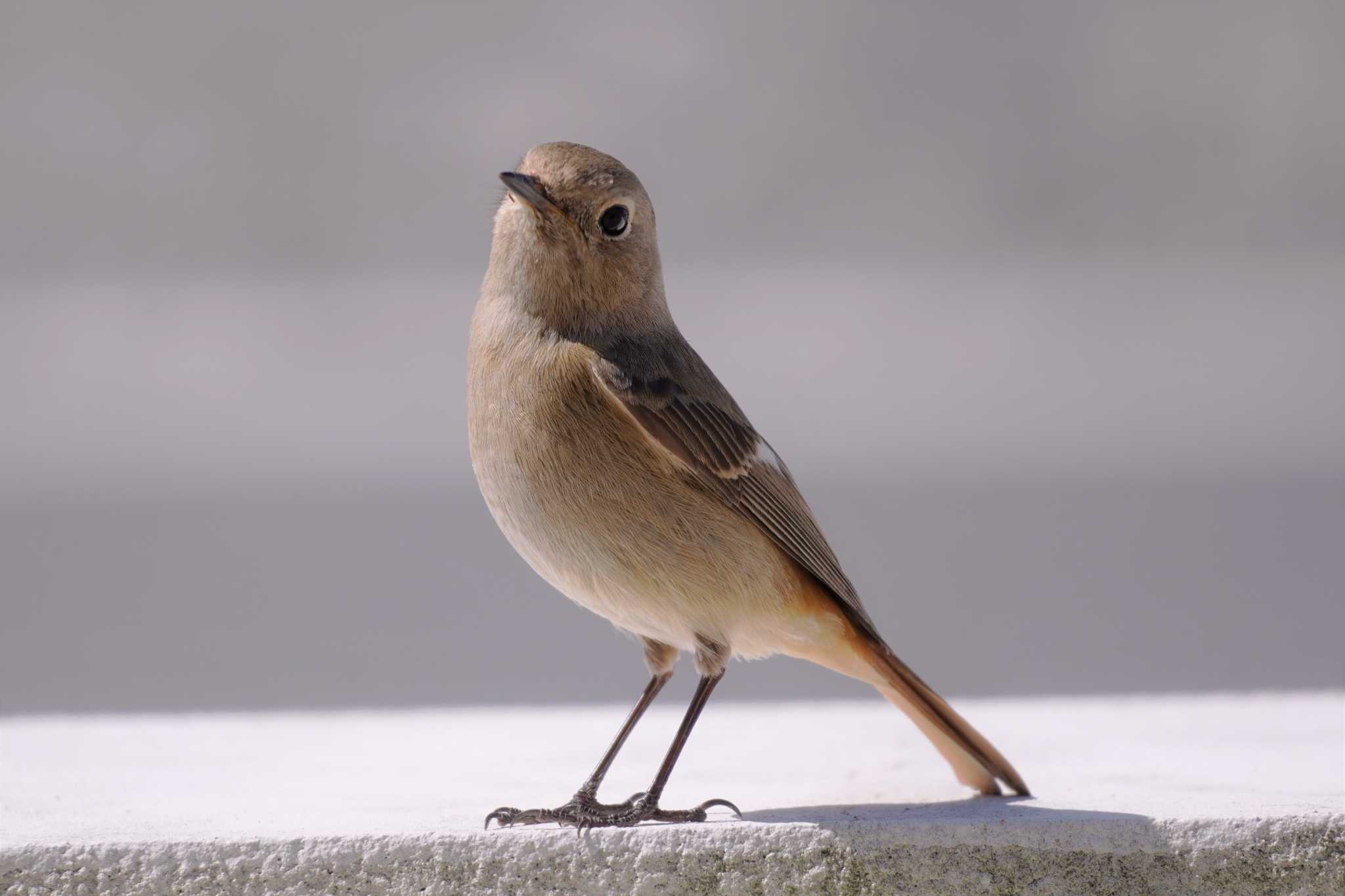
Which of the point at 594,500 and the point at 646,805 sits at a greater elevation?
the point at 594,500

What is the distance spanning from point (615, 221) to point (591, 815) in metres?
1.08

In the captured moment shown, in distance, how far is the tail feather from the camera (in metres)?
2.94

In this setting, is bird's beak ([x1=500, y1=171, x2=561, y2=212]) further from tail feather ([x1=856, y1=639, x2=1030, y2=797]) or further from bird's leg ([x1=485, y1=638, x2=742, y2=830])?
tail feather ([x1=856, y1=639, x2=1030, y2=797])

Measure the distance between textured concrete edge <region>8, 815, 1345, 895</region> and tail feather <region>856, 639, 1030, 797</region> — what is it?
1.47ft

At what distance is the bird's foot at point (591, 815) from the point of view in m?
2.55

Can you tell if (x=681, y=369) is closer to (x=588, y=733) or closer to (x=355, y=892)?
(x=355, y=892)

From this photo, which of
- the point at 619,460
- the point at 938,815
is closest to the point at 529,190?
the point at 619,460

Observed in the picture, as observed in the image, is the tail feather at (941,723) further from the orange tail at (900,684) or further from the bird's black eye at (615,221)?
the bird's black eye at (615,221)

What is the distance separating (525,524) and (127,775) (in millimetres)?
1230

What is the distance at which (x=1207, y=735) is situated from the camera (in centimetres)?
355

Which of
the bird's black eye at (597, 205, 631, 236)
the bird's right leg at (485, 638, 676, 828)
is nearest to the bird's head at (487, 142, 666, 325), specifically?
the bird's black eye at (597, 205, 631, 236)

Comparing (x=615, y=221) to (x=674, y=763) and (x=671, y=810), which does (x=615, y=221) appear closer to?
(x=674, y=763)

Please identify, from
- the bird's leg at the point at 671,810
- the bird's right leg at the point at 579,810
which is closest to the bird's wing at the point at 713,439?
the bird's leg at the point at 671,810

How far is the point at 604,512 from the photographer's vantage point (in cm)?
257
